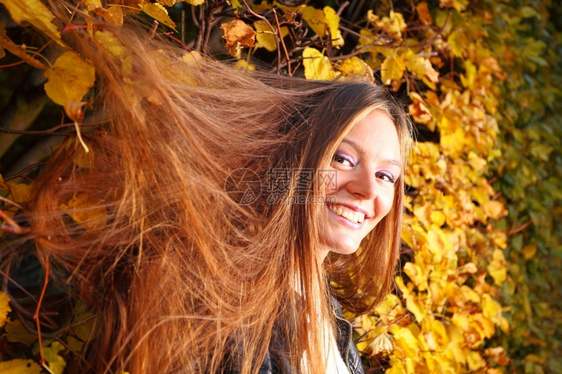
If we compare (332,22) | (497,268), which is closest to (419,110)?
(332,22)

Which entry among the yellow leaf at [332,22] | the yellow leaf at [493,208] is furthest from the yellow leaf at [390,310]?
the yellow leaf at [493,208]

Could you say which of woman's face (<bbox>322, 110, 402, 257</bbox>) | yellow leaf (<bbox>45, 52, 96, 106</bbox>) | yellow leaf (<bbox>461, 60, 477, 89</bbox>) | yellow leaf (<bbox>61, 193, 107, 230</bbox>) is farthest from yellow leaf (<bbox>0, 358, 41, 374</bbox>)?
yellow leaf (<bbox>461, 60, 477, 89</bbox>)

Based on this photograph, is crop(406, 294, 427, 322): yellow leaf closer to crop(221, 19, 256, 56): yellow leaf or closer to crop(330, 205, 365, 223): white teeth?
crop(330, 205, 365, 223): white teeth

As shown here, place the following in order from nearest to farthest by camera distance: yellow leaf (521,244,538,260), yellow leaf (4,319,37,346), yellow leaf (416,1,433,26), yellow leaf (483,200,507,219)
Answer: yellow leaf (4,319,37,346), yellow leaf (416,1,433,26), yellow leaf (483,200,507,219), yellow leaf (521,244,538,260)

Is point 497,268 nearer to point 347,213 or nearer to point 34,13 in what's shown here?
point 347,213

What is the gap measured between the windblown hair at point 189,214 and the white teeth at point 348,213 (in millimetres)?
42

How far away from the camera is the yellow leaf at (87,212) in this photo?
0.99 m

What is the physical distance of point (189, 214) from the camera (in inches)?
41.9

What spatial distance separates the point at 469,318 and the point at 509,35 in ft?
4.77

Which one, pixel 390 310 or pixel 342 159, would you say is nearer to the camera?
pixel 342 159

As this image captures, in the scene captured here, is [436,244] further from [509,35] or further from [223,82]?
[509,35]

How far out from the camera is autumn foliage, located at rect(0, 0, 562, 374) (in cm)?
106
